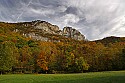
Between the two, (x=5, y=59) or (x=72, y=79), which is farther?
(x=5, y=59)

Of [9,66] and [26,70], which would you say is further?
[26,70]

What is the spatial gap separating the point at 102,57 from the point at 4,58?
156 ft

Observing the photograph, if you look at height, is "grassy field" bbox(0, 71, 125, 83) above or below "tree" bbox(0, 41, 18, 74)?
below

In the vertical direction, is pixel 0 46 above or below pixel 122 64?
above

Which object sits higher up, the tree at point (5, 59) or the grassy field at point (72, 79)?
the tree at point (5, 59)

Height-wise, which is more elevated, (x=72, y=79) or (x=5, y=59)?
(x=5, y=59)

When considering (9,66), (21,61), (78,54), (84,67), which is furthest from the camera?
(78,54)

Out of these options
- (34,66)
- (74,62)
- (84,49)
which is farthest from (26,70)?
(84,49)

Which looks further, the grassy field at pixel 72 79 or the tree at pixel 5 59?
the tree at pixel 5 59

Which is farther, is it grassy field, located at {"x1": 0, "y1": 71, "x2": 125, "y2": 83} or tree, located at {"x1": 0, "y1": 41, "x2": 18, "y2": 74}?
tree, located at {"x1": 0, "y1": 41, "x2": 18, "y2": 74}

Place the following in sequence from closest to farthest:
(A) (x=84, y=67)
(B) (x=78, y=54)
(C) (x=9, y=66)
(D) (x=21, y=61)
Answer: (C) (x=9, y=66) → (A) (x=84, y=67) → (D) (x=21, y=61) → (B) (x=78, y=54)

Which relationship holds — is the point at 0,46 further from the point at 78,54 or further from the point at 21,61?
the point at 78,54

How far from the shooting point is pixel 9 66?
295ft

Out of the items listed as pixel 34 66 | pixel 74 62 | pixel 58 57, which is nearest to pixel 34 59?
pixel 34 66
